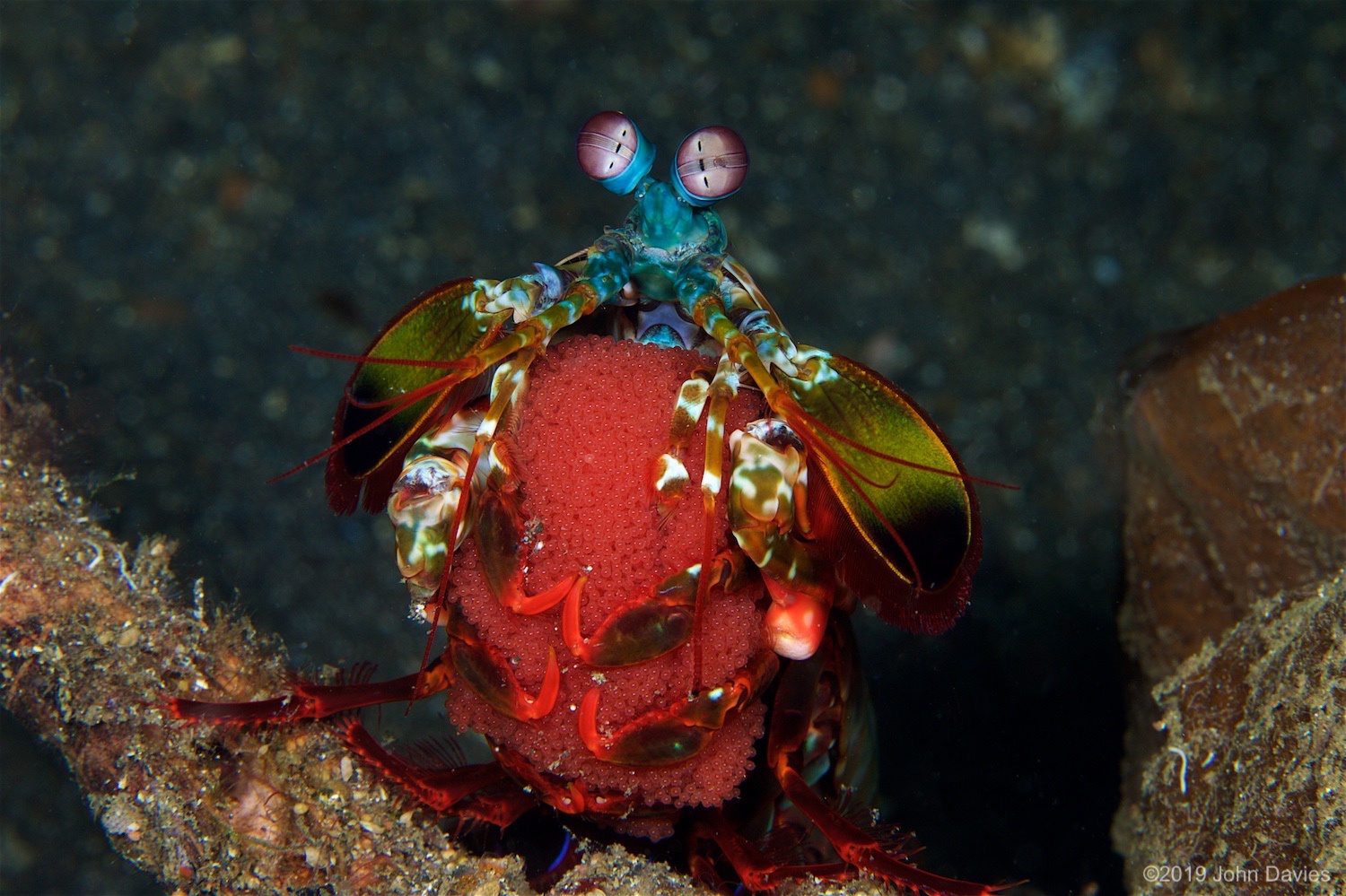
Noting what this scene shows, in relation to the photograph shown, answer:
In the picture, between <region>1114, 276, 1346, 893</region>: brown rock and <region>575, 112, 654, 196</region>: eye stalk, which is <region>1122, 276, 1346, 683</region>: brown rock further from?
<region>575, 112, 654, 196</region>: eye stalk

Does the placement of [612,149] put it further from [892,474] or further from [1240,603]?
[1240,603]

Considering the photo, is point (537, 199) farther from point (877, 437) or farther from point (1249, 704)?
point (1249, 704)

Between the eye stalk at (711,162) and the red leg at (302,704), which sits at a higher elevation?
the eye stalk at (711,162)

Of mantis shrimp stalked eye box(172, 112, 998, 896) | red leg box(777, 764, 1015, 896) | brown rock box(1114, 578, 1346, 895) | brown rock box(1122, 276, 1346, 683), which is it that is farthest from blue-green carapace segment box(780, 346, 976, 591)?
brown rock box(1122, 276, 1346, 683)

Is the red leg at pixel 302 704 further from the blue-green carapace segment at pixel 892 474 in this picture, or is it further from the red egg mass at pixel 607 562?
the blue-green carapace segment at pixel 892 474

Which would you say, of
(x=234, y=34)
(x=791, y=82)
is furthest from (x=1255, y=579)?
(x=234, y=34)

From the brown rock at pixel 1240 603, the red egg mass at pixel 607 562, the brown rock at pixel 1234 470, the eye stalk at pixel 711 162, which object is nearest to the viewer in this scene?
the red egg mass at pixel 607 562

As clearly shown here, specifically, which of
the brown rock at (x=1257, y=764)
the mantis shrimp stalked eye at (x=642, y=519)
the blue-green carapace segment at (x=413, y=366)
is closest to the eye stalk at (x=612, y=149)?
the mantis shrimp stalked eye at (x=642, y=519)
